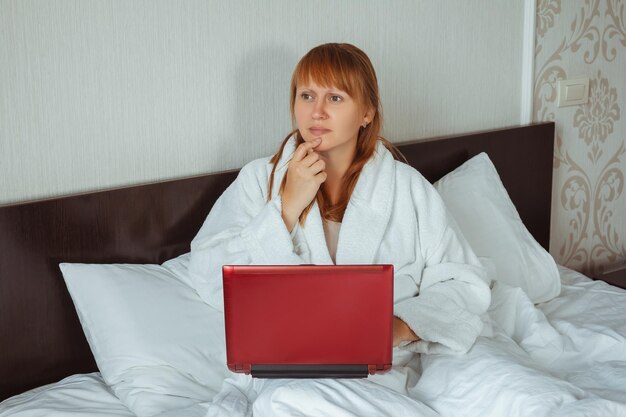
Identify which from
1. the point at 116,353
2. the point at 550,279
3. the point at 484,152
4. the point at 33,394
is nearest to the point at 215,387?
the point at 116,353

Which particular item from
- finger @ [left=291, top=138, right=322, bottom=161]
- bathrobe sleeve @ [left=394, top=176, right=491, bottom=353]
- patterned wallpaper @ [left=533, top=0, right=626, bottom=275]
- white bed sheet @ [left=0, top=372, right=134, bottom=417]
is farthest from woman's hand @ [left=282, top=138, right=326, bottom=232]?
patterned wallpaper @ [left=533, top=0, right=626, bottom=275]

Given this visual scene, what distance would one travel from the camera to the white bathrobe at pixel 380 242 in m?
1.74

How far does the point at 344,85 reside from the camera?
175cm

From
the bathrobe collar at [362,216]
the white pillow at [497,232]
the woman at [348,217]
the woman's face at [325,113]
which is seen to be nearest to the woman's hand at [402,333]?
the woman at [348,217]

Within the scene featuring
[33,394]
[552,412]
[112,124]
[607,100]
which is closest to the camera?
[552,412]

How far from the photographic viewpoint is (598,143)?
2836 mm

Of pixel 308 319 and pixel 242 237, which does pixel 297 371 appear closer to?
pixel 308 319

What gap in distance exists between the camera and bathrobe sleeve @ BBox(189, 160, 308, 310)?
5.74 ft

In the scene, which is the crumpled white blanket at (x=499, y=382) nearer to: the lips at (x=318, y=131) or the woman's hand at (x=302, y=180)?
the woman's hand at (x=302, y=180)

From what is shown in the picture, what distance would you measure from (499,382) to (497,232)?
2.54 ft

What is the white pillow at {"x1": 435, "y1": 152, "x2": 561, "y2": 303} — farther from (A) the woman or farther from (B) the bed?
(A) the woman

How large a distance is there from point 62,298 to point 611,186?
1.98 m

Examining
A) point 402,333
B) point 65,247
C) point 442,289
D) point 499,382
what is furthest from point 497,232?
point 65,247

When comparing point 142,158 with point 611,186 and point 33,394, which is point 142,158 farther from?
point 611,186
